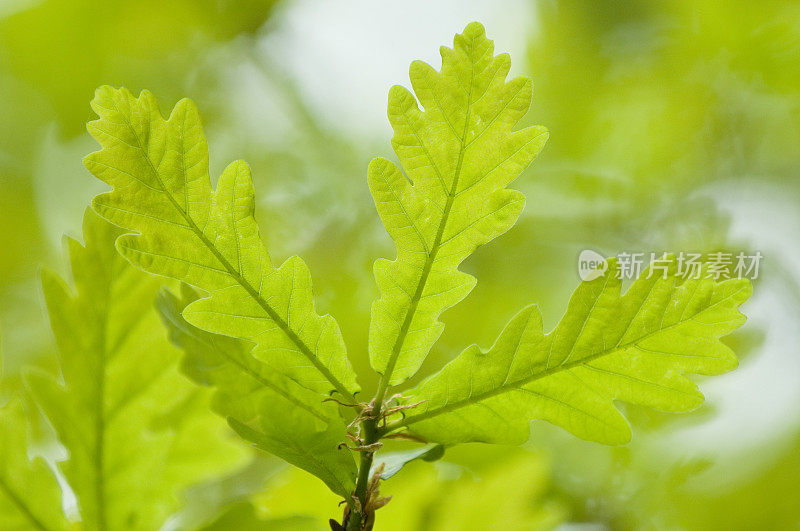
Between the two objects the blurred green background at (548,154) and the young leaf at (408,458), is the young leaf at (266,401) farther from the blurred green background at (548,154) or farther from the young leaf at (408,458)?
the blurred green background at (548,154)

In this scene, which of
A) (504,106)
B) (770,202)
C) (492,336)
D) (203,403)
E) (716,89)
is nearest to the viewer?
(504,106)

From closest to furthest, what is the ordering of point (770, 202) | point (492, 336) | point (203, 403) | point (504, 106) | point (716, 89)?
1. point (504, 106)
2. point (203, 403)
3. point (492, 336)
4. point (770, 202)
5. point (716, 89)

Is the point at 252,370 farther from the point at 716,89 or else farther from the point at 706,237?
the point at 716,89

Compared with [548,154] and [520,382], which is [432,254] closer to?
[520,382]

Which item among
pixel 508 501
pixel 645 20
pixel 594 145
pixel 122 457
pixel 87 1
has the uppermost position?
pixel 87 1

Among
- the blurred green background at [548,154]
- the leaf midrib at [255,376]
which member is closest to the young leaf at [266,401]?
the leaf midrib at [255,376]

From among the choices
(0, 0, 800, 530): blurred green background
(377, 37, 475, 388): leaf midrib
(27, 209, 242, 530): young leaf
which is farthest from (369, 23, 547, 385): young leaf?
(0, 0, 800, 530): blurred green background

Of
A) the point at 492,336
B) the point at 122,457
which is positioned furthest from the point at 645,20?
the point at 122,457
